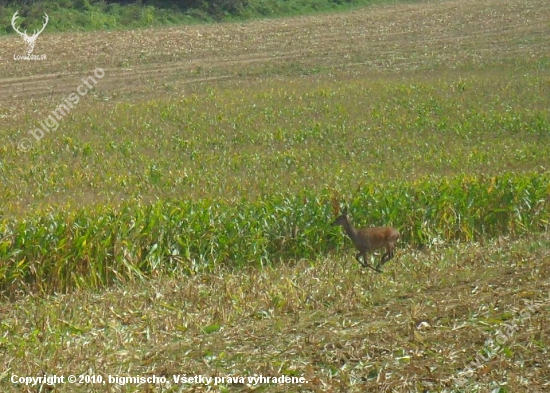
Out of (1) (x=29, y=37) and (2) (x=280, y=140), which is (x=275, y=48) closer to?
(1) (x=29, y=37)

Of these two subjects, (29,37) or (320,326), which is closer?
(320,326)

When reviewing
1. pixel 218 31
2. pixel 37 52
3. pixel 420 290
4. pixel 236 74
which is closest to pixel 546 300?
A: pixel 420 290

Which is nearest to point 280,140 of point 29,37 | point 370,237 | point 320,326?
point 370,237

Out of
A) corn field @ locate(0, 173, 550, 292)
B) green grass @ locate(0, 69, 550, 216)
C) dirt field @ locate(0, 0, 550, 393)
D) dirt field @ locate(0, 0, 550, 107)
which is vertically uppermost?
dirt field @ locate(0, 0, 550, 393)

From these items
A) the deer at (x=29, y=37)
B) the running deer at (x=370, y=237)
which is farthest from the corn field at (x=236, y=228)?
the deer at (x=29, y=37)

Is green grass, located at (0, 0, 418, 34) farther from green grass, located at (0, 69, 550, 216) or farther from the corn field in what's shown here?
the corn field

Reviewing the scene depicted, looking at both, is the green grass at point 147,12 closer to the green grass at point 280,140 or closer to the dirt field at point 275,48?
the dirt field at point 275,48

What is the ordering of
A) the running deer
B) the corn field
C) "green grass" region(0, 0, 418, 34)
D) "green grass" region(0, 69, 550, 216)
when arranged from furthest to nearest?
"green grass" region(0, 0, 418, 34)
"green grass" region(0, 69, 550, 216)
the corn field
the running deer

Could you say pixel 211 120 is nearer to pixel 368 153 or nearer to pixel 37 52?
pixel 368 153

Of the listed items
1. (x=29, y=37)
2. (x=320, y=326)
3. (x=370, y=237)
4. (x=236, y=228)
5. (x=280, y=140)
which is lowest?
(x=29, y=37)

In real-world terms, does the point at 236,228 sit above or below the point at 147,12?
above

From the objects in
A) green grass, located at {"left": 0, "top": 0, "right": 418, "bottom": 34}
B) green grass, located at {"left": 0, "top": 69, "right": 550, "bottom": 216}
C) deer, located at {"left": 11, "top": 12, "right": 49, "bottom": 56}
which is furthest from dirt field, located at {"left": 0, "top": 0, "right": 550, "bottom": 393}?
green grass, located at {"left": 0, "top": 0, "right": 418, "bottom": 34}

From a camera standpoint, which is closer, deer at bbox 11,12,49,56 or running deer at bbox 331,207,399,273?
running deer at bbox 331,207,399,273

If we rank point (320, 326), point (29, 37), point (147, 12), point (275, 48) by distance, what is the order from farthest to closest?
point (147, 12), point (29, 37), point (275, 48), point (320, 326)
